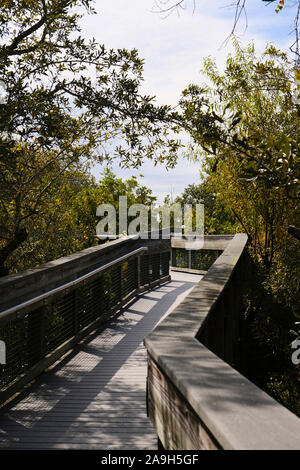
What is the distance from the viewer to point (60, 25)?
7633 mm

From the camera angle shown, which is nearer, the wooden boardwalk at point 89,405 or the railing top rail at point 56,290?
the wooden boardwalk at point 89,405

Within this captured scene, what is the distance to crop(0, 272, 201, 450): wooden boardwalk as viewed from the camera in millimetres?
3695

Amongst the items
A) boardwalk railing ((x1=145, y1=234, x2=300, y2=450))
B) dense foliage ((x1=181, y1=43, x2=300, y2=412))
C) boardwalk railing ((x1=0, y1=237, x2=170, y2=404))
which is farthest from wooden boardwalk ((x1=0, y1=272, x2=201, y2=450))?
dense foliage ((x1=181, y1=43, x2=300, y2=412))

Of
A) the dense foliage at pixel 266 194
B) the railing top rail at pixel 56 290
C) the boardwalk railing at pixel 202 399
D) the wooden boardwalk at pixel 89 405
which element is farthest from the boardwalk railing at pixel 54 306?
the dense foliage at pixel 266 194

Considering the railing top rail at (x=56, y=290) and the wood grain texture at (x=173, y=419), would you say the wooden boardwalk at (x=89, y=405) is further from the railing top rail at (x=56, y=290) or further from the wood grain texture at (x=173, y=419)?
the wood grain texture at (x=173, y=419)

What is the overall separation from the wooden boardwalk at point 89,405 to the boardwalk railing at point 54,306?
0.19m

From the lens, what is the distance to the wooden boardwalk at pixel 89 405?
12.1 feet

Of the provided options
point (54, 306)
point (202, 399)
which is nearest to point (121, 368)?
point (54, 306)

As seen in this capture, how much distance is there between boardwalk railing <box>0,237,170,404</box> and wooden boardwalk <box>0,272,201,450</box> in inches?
7.6

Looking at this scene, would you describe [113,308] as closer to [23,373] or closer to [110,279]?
[110,279]

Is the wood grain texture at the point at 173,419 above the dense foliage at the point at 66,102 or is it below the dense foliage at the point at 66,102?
below

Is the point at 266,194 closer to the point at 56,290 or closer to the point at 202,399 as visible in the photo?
the point at 56,290

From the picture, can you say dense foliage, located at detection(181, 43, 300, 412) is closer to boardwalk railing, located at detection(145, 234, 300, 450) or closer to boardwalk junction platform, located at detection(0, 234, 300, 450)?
boardwalk junction platform, located at detection(0, 234, 300, 450)

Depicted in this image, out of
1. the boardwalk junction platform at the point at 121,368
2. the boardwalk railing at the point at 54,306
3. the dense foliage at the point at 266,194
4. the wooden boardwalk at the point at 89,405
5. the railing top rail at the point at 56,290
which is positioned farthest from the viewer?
the boardwalk railing at the point at 54,306
